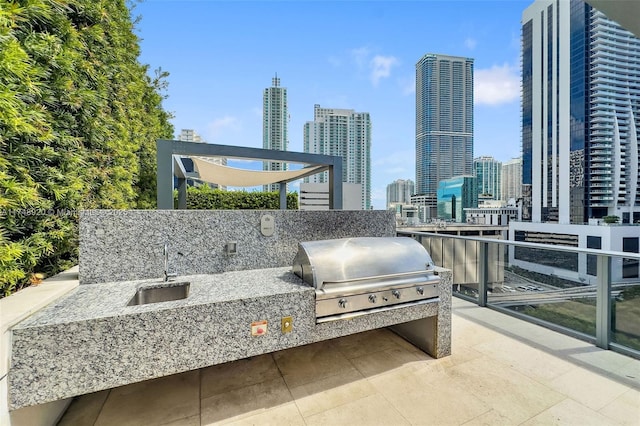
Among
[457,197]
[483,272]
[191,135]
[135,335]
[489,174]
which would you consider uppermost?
[489,174]

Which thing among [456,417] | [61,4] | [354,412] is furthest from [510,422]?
[61,4]

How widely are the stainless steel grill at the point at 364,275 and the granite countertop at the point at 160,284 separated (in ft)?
0.56

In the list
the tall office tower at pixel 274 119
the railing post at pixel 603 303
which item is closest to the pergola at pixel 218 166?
the railing post at pixel 603 303

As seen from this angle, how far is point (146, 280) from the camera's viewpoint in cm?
219

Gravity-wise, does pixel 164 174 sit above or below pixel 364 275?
above

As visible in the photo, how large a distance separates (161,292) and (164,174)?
132 cm

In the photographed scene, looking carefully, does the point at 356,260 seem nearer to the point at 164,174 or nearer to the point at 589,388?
the point at 589,388

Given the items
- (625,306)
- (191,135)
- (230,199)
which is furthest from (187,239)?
(191,135)

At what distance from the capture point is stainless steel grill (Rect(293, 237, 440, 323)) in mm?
2021

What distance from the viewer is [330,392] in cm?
208

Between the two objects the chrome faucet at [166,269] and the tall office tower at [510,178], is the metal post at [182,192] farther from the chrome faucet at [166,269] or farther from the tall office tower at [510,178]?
the tall office tower at [510,178]

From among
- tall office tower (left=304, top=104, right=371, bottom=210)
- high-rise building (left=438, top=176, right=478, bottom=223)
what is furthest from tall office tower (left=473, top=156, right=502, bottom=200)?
tall office tower (left=304, top=104, right=371, bottom=210)

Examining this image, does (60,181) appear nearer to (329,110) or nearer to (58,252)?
(58,252)

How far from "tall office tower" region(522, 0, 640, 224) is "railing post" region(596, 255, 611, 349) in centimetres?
4570
